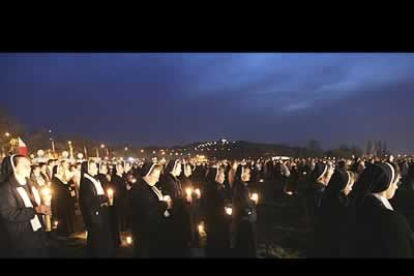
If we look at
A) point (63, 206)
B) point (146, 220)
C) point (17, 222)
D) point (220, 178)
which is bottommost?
point (63, 206)

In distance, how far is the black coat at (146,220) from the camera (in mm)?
4238

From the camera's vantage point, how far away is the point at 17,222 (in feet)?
12.2

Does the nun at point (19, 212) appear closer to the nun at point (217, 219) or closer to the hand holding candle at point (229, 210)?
the nun at point (217, 219)

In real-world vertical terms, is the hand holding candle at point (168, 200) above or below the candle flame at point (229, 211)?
above

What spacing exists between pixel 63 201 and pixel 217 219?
3.64 meters

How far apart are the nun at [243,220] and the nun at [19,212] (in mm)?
2375

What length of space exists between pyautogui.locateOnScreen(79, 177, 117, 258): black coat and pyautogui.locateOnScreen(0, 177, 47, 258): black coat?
99 cm

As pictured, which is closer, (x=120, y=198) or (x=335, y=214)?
(x=335, y=214)

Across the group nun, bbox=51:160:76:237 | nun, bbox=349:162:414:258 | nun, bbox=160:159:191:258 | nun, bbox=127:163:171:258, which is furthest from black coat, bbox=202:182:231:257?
nun, bbox=51:160:76:237

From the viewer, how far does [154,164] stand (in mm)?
4488

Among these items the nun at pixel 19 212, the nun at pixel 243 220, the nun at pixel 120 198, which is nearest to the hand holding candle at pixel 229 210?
the nun at pixel 243 220

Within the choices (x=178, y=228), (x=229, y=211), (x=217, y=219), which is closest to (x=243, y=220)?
(x=229, y=211)

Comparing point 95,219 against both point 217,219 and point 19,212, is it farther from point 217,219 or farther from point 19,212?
point 217,219

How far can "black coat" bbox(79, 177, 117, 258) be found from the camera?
485 centimetres
